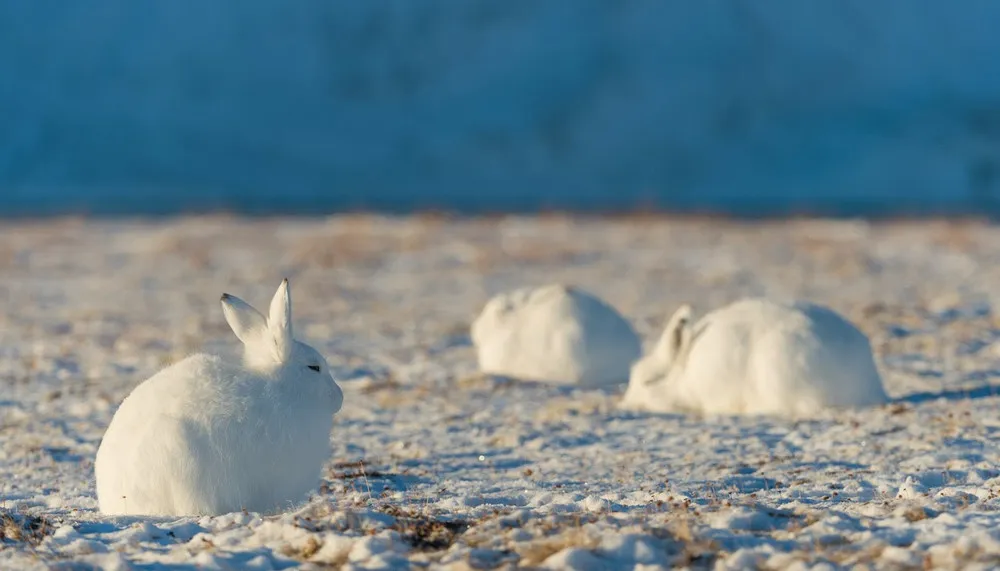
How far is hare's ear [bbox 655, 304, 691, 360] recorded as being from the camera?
8.52 m

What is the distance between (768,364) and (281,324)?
354cm

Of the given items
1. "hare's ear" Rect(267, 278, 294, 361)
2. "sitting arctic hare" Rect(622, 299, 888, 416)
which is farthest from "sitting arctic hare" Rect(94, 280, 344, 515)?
"sitting arctic hare" Rect(622, 299, 888, 416)

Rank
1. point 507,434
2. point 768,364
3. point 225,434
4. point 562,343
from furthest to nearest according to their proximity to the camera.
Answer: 1. point 562,343
2. point 768,364
3. point 507,434
4. point 225,434

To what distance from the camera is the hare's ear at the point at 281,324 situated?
5.43 m

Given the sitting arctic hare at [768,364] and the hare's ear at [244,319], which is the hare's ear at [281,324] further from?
the sitting arctic hare at [768,364]

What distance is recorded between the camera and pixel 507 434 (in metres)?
7.89

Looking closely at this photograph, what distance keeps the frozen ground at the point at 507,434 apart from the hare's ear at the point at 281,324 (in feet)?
1.98

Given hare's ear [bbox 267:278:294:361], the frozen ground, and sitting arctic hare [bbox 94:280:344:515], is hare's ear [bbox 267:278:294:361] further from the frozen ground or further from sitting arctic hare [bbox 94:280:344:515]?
the frozen ground

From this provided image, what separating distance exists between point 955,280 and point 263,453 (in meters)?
13.0

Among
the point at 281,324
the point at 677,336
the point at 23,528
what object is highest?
the point at 281,324

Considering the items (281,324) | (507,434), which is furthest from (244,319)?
(507,434)

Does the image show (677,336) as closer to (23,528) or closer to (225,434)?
(225,434)

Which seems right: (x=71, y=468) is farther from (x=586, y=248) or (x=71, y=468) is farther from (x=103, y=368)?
Result: (x=586, y=248)

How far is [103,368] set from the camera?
35.0 ft
